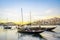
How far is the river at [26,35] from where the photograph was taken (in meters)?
1.62

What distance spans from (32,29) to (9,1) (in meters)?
0.56

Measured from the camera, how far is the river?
5.30 feet

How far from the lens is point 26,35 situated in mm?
1621

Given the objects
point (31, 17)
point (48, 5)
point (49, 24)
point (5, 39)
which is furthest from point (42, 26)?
point (5, 39)

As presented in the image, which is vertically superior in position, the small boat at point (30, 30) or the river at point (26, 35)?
the small boat at point (30, 30)

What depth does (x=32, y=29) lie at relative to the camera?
1.65m

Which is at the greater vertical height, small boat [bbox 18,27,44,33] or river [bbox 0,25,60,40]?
small boat [bbox 18,27,44,33]

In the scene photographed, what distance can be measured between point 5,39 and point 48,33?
0.65 meters

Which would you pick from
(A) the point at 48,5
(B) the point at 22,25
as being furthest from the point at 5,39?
(A) the point at 48,5

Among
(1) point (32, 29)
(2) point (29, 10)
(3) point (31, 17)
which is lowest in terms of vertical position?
(1) point (32, 29)

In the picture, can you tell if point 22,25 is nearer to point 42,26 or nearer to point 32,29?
point 32,29

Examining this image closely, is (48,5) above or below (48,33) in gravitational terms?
above

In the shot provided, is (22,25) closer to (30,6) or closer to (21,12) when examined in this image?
(21,12)

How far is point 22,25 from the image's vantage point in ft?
5.43
